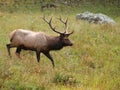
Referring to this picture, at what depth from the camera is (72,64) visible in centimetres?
1419

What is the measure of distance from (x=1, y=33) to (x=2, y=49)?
3.70m

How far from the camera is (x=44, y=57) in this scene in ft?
49.8

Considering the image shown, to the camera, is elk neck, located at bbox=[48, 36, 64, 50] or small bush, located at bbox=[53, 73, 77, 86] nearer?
small bush, located at bbox=[53, 73, 77, 86]

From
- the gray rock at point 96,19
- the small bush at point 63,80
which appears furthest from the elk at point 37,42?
the gray rock at point 96,19

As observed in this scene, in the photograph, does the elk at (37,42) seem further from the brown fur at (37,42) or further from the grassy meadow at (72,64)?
the grassy meadow at (72,64)

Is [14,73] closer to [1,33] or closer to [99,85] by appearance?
[99,85]

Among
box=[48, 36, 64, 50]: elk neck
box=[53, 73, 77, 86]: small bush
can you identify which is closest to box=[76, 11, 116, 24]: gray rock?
box=[48, 36, 64, 50]: elk neck

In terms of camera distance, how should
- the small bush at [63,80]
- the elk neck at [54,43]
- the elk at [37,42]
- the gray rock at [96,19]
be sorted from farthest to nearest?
the gray rock at [96,19], the elk neck at [54,43], the elk at [37,42], the small bush at [63,80]

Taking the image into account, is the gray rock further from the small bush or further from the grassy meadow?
the small bush

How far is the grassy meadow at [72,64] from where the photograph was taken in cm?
902

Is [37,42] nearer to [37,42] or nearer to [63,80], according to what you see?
[37,42]

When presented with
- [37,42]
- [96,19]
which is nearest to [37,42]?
[37,42]

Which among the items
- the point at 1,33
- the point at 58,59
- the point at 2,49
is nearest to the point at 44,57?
the point at 58,59

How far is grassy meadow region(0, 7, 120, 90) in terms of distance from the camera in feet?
29.6
